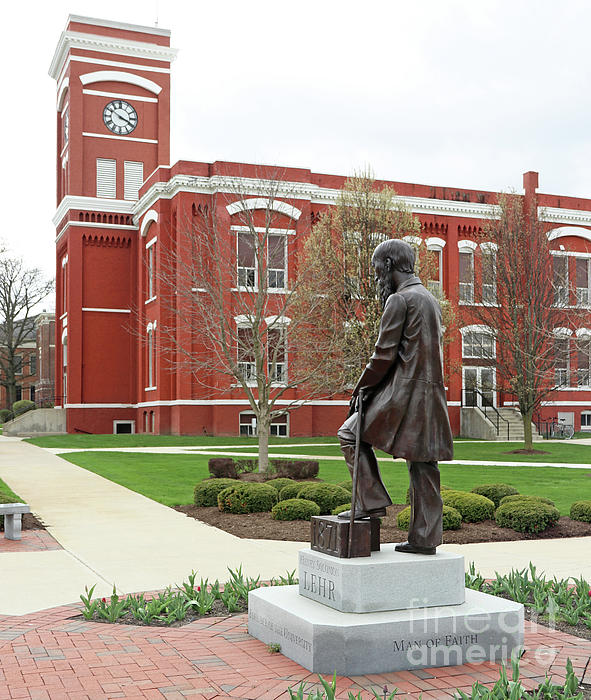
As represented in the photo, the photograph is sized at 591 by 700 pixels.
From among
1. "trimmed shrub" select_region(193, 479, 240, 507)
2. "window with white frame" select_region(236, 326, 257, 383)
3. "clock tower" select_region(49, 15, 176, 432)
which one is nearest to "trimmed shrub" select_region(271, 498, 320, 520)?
"trimmed shrub" select_region(193, 479, 240, 507)

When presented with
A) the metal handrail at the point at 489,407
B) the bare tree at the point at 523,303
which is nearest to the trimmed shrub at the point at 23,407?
the metal handrail at the point at 489,407

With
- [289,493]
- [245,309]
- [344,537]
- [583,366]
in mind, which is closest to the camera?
[344,537]

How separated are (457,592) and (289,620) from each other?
124 cm

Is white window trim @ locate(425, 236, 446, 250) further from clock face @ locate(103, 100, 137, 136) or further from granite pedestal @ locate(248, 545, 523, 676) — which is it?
granite pedestal @ locate(248, 545, 523, 676)

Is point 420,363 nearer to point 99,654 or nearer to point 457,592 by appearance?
point 457,592

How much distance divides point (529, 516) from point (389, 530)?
189 centimetres

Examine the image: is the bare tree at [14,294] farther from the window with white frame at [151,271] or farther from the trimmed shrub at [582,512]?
the trimmed shrub at [582,512]

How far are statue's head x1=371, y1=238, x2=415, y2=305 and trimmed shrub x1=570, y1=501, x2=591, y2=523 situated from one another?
7.05 metres

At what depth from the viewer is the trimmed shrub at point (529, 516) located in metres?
11.1

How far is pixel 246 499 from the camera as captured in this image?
41.8 ft

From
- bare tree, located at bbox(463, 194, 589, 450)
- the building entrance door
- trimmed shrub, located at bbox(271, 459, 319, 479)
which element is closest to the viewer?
trimmed shrub, located at bbox(271, 459, 319, 479)

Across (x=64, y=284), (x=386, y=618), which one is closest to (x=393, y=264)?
(x=386, y=618)

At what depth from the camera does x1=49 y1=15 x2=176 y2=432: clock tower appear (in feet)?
129

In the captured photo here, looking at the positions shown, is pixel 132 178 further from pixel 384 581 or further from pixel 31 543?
pixel 384 581
